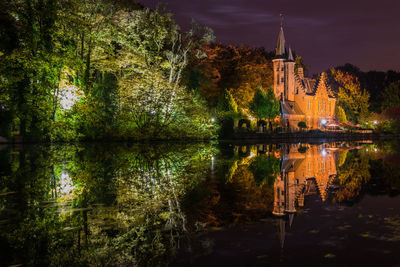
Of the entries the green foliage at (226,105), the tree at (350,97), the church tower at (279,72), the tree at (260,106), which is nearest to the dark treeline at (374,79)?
the tree at (350,97)

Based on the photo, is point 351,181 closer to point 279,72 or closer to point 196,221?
point 196,221

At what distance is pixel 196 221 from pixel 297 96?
68.9 metres

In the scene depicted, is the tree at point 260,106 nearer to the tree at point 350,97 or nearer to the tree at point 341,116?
the tree at point 341,116

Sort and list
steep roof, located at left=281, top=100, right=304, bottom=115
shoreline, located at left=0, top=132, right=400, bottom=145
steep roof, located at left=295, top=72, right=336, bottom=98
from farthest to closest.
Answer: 1. steep roof, located at left=295, top=72, right=336, bottom=98
2. steep roof, located at left=281, top=100, right=304, bottom=115
3. shoreline, located at left=0, top=132, right=400, bottom=145

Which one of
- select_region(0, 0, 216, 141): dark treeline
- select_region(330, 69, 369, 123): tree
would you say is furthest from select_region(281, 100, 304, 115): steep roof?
select_region(0, 0, 216, 141): dark treeline

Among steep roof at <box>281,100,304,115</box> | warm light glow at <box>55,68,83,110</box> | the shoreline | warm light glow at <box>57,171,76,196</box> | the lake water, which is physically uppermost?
steep roof at <box>281,100,304,115</box>

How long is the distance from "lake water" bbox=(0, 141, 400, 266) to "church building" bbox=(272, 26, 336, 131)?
55786mm

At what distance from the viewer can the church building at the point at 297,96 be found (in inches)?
2680

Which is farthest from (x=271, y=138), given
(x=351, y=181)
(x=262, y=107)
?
(x=351, y=181)

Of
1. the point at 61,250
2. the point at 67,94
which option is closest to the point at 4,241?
the point at 61,250

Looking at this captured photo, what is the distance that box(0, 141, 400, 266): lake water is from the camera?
4645 mm

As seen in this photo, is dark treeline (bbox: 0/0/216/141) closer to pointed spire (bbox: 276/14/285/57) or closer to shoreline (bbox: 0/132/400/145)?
shoreline (bbox: 0/132/400/145)

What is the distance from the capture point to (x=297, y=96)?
71.8 meters

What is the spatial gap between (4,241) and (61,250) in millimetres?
1011
